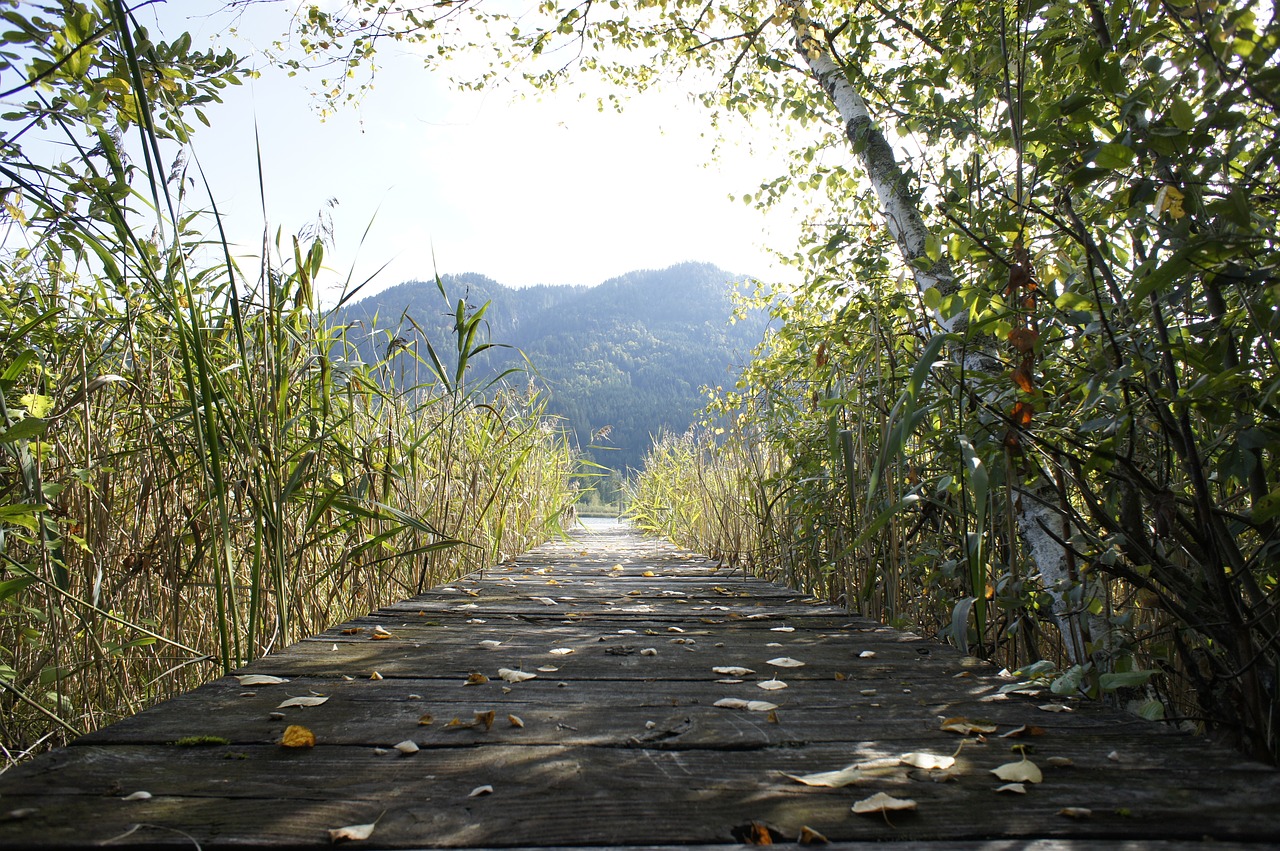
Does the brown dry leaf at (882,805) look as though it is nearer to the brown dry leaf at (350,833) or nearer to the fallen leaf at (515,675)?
the brown dry leaf at (350,833)

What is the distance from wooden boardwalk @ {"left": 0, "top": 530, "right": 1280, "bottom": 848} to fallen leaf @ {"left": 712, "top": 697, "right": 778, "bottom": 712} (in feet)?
0.05

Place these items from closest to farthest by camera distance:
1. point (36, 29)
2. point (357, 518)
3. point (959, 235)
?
point (36, 29) < point (959, 235) < point (357, 518)

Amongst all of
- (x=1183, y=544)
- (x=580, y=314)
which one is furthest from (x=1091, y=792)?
(x=580, y=314)

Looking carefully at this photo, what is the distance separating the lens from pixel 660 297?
88.4 metres

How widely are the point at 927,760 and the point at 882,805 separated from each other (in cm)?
18

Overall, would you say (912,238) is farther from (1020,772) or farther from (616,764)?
(616,764)

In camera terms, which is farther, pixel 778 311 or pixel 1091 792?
pixel 778 311

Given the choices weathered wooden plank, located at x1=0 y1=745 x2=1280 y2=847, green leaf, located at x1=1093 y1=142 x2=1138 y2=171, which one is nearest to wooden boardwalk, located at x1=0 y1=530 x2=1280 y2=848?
weathered wooden plank, located at x1=0 y1=745 x2=1280 y2=847

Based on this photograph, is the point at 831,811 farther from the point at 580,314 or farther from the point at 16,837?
the point at 580,314

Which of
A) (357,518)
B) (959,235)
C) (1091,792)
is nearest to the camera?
(1091,792)

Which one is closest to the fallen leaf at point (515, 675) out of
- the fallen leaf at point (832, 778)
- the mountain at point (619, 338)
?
the fallen leaf at point (832, 778)

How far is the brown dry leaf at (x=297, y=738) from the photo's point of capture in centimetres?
98

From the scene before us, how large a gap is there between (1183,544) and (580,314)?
8589cm

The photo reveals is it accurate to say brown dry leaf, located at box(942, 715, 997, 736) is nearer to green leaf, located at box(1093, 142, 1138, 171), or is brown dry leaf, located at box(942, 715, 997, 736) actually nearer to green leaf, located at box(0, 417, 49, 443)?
green leaf, located at box(1093, 142, 1138, 171)
